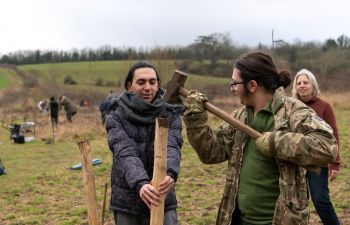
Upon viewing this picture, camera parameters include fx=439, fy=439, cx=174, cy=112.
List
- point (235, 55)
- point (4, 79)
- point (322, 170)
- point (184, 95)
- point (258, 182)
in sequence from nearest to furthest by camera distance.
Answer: point (258, 182)
point (184, 95)
point (322, 170)
point (235, 55)
point (4, 79)

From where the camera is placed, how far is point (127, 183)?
9.04 feet

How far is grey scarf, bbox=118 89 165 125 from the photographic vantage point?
2.79 metres

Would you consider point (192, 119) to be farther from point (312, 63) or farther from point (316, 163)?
point (312, 63)

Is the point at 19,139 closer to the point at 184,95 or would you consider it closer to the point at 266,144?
the point at 184,95

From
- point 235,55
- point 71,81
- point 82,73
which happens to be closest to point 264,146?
point 235,55

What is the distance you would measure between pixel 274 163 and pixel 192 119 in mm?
517

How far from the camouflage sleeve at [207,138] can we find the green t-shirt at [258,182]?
195mm

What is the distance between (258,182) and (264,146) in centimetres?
27

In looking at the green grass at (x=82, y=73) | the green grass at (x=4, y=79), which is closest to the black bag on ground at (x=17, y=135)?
the green grass at (x=82, y=73)

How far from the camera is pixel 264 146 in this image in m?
2.21

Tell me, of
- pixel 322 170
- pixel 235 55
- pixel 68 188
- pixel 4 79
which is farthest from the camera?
pixel 4 79

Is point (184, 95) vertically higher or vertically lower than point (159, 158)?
higher

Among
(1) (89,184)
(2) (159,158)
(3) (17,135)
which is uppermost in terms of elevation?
(2) (159,158)

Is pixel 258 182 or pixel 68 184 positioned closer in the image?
pixel 258 182
